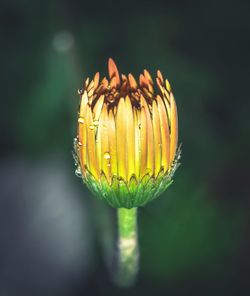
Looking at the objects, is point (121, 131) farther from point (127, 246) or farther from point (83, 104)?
point (127, 246)

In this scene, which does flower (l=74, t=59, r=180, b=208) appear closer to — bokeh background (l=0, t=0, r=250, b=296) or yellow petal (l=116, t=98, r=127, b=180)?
yellow petal (l=116, t=98, r=127, b=180)

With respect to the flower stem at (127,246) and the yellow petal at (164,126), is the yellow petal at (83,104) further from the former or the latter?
the flower stem at (127,246)
